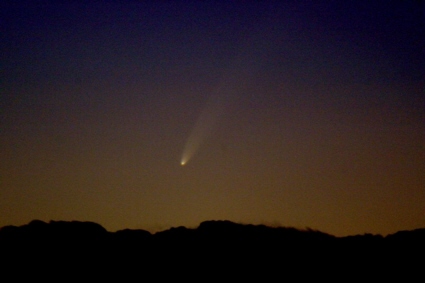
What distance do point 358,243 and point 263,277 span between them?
31.3ft

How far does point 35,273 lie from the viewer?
33906 mm

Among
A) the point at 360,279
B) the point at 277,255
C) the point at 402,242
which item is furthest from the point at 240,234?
the point at 402,242

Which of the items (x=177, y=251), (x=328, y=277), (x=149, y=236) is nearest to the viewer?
(x=328, y=277)

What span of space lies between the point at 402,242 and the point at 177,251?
17272 mm

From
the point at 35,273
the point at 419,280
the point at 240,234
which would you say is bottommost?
the point at 419,280

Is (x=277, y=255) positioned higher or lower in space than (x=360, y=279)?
higher

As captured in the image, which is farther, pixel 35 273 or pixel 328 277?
pixel 328 277

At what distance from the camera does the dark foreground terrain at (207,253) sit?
117 feet

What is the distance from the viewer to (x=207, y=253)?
38406 millimetres

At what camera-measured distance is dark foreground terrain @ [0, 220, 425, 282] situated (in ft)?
117

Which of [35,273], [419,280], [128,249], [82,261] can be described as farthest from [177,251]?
[419,280]

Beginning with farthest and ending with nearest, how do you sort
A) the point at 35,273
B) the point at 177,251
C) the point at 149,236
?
the point at 149,236, the point at 177,251, the point at 35,273

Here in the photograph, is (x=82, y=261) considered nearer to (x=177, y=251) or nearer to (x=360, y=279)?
(x=177, y=251)

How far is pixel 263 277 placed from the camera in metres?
35.8
